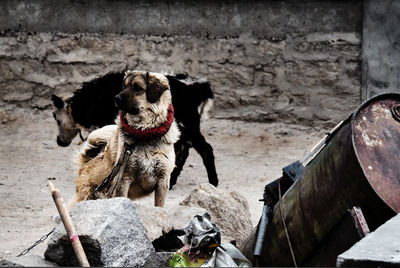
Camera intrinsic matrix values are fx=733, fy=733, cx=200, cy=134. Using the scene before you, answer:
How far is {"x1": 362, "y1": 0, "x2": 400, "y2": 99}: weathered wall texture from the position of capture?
8641 millimetres

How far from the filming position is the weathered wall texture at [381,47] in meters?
8.64

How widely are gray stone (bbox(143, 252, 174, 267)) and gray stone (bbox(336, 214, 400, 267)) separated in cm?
131

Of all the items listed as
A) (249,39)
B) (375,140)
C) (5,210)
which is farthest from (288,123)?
(375,140)

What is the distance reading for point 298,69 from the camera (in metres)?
8.95

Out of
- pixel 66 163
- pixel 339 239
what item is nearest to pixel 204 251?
pixel 339 239

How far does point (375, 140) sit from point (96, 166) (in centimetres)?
256

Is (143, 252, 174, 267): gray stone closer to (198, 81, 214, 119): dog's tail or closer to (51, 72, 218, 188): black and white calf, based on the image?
(51, 72, 218, 188): black and white calf

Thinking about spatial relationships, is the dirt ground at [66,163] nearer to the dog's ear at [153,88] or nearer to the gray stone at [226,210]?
the gray stone at [226,210]

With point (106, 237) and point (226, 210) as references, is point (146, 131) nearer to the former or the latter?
point (226, 210)

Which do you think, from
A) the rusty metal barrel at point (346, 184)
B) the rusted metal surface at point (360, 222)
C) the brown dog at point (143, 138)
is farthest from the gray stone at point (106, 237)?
the rusted metal surface at point (360, 222)

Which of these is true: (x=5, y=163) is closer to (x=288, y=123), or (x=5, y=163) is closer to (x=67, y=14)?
(x=67, y=14)

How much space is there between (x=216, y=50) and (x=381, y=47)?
1.98 metres

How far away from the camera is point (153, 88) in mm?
5230

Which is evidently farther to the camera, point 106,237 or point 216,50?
point 216,50
